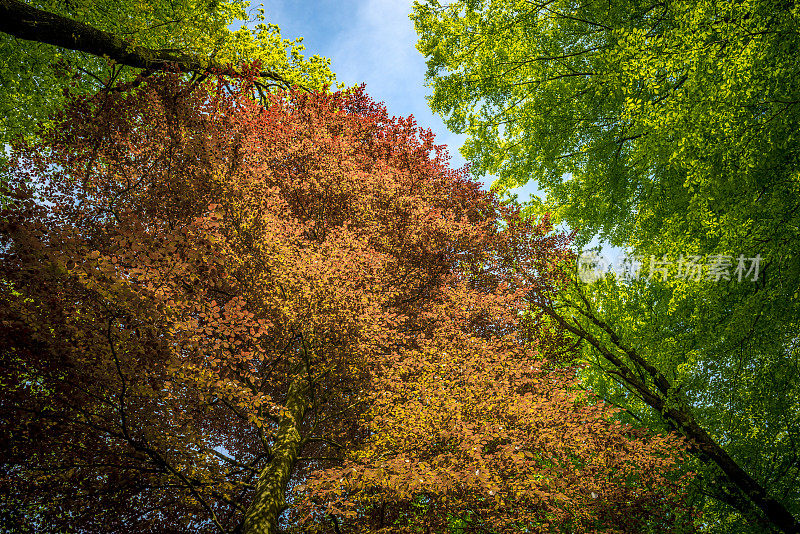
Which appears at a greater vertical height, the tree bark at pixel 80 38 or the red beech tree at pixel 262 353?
the tree bark at pixel 80 38

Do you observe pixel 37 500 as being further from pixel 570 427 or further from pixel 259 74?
pixel 259 74

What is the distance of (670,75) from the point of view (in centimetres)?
694

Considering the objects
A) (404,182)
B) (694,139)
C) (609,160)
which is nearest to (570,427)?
(694,139)

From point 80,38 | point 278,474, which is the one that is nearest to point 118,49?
point 80,38

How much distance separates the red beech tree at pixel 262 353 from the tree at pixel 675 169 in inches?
70.0

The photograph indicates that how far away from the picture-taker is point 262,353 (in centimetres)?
599

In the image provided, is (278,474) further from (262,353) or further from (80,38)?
(80,38)

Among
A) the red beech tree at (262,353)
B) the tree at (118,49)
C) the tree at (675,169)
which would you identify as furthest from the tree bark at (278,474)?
the tree at (118,49)

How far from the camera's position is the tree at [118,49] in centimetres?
828

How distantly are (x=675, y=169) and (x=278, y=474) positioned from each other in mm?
9740

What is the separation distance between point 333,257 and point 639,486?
7.54 metres

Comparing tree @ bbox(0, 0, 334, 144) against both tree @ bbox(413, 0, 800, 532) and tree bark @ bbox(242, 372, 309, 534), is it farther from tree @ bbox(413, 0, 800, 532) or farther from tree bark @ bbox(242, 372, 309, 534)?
tree bark @ bbox(242, 372, 309, 534)

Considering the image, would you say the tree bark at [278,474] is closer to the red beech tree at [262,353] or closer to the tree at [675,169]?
the red beech tree at [262,353]

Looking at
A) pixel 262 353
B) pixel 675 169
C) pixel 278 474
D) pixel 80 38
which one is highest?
pixel 80 38
